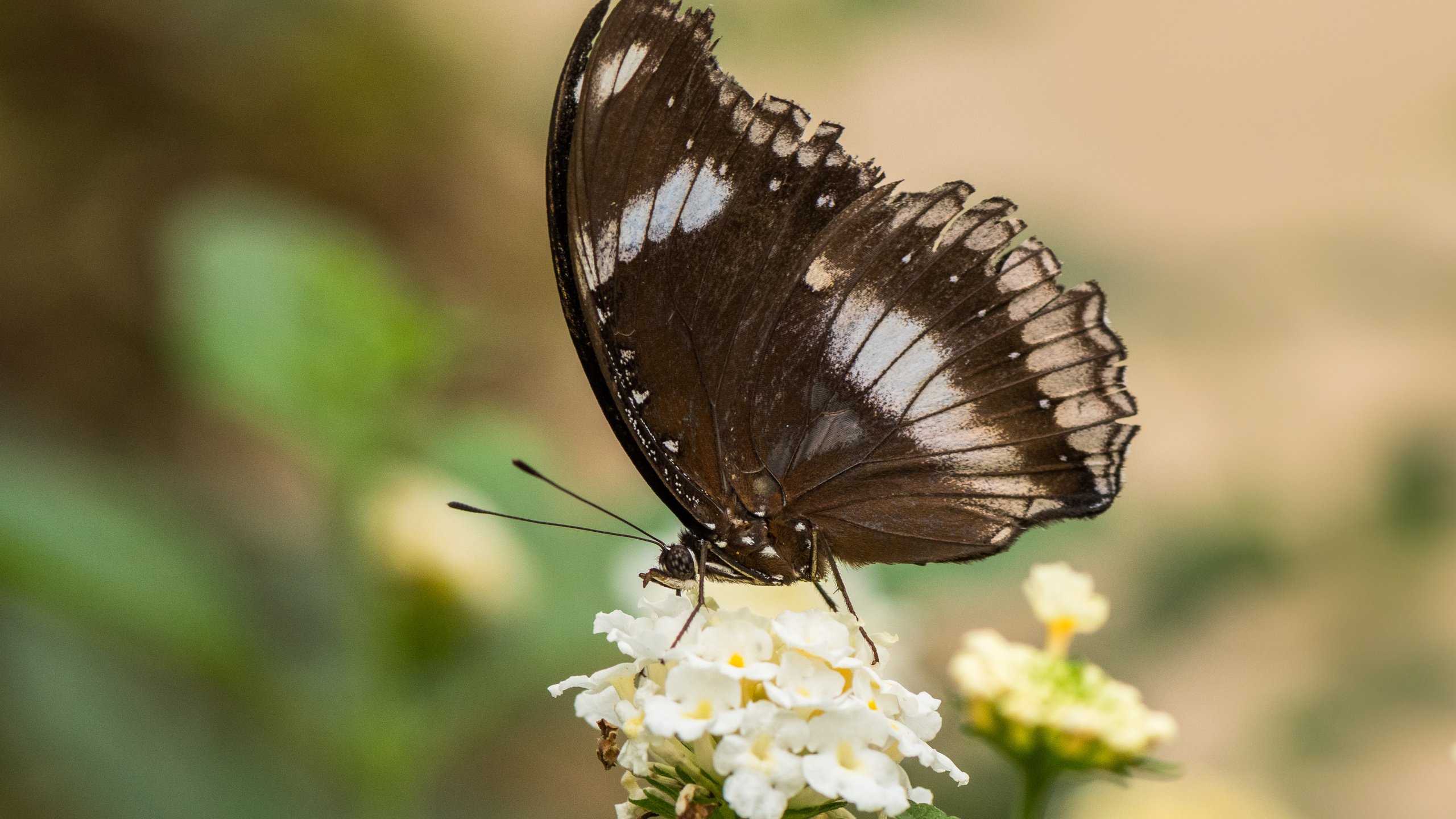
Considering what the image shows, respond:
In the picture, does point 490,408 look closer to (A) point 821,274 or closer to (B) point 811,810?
(A) point 821,274

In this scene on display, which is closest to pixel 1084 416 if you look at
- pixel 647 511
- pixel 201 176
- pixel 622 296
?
pixel 622 296

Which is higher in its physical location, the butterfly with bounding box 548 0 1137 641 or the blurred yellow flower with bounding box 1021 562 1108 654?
the butterfly with bounding box 548 0 1137 641

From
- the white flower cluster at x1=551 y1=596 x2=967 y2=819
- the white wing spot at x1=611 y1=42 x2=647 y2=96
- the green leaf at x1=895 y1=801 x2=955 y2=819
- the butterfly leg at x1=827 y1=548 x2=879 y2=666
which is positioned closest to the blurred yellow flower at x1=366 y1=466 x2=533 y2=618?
the butterfly leg at x1=827 y1=548 x2=879 y2=666

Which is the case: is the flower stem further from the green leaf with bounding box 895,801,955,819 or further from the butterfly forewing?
the butterfly forewing

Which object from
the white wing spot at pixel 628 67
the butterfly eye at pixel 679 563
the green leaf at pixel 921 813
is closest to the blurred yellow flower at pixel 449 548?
the butterfly eye at pixel 679 563

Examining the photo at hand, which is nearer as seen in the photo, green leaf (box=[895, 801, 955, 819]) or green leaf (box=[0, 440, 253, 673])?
green leaf (box=[895, 801, 955, 819])

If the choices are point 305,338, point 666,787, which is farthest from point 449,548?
point 666,787

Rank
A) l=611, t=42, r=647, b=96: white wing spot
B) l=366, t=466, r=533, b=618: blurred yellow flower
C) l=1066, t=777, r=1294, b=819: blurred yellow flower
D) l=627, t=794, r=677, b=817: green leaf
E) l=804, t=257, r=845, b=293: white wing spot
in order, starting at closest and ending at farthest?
1. l=627, t=794, r=677, b=817: green leaf
2. l=611, t=42, r=647, b=96: white wing spot
3. l=804, t=257, r=845, b=293: white wing spot
4. l=1066, t=777, r=1294, b=819: blurred yellow flower
5. l=366, t=466, r=533, b=618: blurred yellow flower

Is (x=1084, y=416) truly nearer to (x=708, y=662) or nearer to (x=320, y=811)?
(x=708, y=662)
